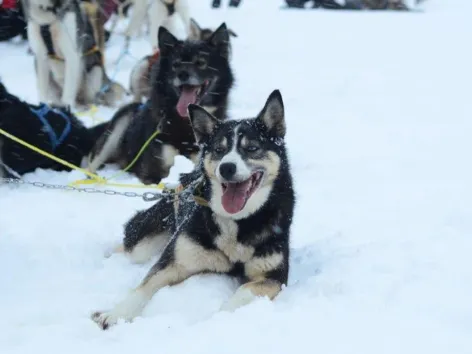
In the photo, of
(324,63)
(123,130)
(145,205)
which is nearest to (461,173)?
(145,205)

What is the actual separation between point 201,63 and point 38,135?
1304 millimetres

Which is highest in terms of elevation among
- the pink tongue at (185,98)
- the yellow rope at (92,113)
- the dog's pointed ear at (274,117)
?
the dog's pointed ear at (274,117)

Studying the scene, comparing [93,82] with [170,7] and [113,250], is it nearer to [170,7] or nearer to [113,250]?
[170,7]

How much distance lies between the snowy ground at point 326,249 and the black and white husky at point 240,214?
3.7 inches

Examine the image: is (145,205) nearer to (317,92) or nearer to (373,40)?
(317,92)

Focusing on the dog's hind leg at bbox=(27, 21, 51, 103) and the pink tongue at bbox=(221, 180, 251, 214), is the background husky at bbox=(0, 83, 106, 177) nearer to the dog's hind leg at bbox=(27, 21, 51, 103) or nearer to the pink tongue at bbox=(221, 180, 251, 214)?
the dog's hind leg at bbox=(27, 21, 51, 103)

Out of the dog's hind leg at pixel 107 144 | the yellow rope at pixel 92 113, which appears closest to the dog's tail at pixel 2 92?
the dog's hind leg at pixel 107 144

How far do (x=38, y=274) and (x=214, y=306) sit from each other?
2.83ft

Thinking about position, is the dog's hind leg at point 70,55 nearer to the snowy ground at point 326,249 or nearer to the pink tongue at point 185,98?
the snowy ground at point 326,249

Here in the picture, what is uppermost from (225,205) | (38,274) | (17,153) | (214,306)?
(225,205)

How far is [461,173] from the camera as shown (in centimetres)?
415

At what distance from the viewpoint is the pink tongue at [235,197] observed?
94.9 inches

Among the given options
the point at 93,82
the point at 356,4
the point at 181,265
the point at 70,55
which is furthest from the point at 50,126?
the point at 356,4

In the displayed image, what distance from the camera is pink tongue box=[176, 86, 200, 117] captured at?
159 inches
